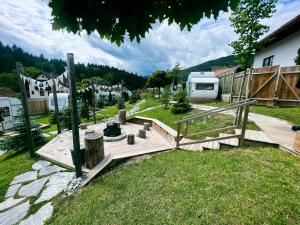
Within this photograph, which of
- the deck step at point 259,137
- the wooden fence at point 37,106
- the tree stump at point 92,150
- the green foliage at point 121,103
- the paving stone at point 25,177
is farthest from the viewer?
the wooden fence at point 37,106

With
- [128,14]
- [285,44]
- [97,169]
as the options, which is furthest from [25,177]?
[285,44]

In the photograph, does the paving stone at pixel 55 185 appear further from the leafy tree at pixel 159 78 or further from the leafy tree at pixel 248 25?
the leafy tree at pixel 159 78

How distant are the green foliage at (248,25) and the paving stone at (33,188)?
7.78 meters

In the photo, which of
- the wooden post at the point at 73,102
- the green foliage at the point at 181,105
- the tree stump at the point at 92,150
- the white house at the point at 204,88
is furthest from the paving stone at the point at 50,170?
the white house at the point at 204,88

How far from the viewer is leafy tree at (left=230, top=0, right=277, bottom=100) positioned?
525 cm

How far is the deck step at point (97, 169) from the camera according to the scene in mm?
3832

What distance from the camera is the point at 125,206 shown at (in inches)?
107

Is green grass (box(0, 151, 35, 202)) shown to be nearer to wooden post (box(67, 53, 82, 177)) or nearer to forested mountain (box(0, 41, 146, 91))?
wooden post (box(67, 53, 82, 177))

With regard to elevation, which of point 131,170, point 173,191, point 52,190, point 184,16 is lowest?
point 52,190

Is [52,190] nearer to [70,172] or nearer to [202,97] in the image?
[70,172]

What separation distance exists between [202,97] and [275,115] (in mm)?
7389

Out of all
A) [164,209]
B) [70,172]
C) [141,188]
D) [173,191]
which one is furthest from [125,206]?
[70,172]

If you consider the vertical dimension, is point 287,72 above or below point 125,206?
above

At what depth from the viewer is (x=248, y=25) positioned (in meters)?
5.50
